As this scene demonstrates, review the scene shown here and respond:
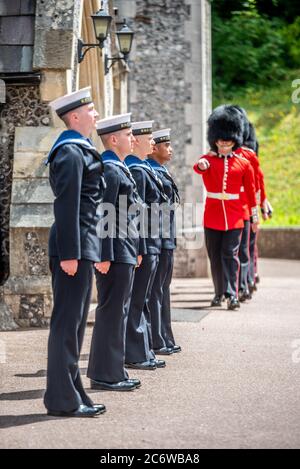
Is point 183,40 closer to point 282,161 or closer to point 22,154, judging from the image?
point 22,154

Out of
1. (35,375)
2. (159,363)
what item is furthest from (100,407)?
(159,363)

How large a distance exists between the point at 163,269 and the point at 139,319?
2.94ft

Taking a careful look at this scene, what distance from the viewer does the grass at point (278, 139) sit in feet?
81.7

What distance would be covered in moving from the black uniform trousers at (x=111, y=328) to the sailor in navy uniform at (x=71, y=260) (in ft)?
2.34

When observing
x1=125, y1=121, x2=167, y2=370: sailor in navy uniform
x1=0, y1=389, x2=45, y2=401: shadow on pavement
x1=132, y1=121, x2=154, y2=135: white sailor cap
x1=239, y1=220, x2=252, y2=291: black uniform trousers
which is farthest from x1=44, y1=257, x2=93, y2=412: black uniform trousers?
x1=239, y1=220, x2=252, y2=291: black uniform trousers

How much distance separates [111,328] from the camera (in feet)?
22.1

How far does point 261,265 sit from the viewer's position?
1992 cm

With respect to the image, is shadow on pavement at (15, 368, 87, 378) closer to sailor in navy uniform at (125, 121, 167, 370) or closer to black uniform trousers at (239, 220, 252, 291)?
sailor in navy uniform at (125, 121, 167, 370)

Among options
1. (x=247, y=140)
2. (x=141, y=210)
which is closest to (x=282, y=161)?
(x=247, y=140)

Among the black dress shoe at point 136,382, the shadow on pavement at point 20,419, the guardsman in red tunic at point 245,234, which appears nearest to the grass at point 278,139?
the guardsman in red tunic at point 245,234

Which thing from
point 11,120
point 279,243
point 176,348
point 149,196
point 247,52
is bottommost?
point 176,348

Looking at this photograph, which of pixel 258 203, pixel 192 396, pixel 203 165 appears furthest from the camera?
pixel 258 203

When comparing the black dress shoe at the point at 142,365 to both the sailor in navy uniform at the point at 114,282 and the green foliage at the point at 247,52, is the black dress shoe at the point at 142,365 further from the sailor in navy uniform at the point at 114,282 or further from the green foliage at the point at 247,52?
the green foliage at the point at 247,52

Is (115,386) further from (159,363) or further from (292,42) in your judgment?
(292,42)
